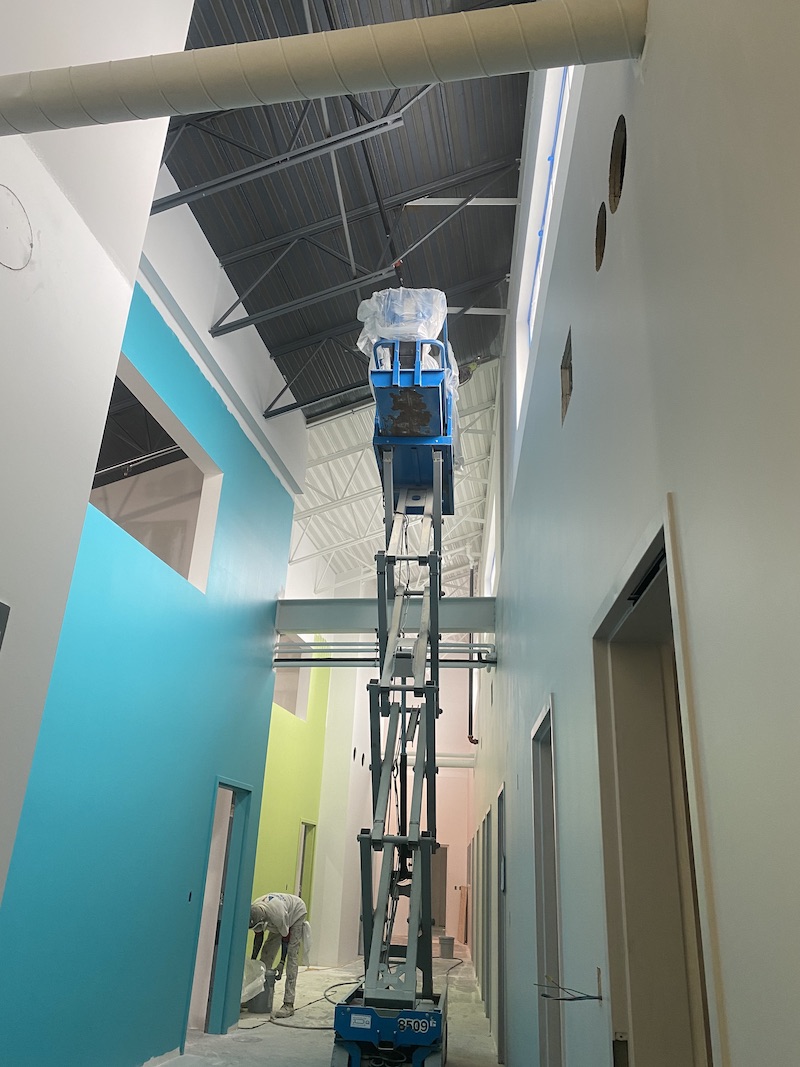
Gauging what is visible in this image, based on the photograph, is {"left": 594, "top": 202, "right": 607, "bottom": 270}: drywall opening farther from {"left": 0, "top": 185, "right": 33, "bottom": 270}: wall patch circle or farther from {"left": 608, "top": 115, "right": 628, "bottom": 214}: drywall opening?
{"left": 0, "top": 185, "right": 33, "bottom": 270}: wall patch circle

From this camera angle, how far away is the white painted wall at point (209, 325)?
7520mm

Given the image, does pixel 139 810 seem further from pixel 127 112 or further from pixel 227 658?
pixel 127 112

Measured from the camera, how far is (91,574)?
633 centimetres

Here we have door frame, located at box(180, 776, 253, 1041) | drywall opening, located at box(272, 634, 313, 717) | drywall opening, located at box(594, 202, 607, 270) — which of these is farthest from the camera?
drywall opening, located at box(272, 634, 313, 717)

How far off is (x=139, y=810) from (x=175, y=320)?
185 inches

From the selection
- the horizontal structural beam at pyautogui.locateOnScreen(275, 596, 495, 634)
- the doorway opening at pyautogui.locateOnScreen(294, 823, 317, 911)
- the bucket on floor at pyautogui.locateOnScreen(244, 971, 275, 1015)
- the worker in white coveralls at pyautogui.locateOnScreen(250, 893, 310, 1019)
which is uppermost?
the horizontal structural beam at pyautogui.locateOnScreen(275, 596, 495, 634)

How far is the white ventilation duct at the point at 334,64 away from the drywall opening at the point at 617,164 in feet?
1.41

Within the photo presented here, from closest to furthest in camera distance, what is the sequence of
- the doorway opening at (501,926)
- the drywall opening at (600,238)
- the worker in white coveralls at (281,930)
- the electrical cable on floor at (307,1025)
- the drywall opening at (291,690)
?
the drywall opening at (600,238) → the doorway opening at (501,926) → the electrical cable on floor at (307,1025) → the worker in white coveralls at (281,930) → the drywall opening at (291,690)

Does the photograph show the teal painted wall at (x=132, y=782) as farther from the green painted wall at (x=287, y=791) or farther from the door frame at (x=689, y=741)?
the door frame at (x=689, y=741)

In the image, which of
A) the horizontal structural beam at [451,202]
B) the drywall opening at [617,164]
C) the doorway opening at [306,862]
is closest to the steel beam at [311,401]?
the horizontal structural beam at [451,202]

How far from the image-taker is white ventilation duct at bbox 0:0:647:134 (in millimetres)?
2410

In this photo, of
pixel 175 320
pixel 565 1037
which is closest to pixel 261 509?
pixel 175 320

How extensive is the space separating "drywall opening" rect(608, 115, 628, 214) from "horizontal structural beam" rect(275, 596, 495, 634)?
784 centimetres

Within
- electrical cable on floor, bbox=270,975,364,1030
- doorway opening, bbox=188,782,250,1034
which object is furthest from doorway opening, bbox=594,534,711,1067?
electrical cable on floor, bbox=270,975,364,1030
